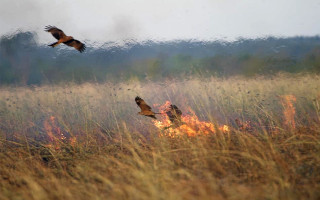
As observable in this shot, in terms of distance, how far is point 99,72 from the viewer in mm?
9070

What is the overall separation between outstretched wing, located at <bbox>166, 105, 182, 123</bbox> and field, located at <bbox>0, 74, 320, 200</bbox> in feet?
0.47

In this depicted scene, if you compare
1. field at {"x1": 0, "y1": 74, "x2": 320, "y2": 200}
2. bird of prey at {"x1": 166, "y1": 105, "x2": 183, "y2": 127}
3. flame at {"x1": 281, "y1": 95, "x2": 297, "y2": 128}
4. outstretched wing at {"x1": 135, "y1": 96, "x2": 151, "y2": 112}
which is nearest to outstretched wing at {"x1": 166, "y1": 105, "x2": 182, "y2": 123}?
bird of prey at {"x1": 166, "y1": 105, "x2": 183, "y2": 127}

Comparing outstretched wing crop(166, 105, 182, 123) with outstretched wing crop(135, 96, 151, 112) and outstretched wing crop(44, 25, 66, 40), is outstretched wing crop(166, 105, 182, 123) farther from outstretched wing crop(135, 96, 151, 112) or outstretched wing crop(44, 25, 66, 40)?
outstretched wing crop(44, 25, 66, 40)

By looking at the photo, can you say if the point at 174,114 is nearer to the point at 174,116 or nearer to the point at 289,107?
the point at 174,116

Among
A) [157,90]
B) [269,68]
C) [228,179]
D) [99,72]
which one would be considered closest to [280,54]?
[269,68]

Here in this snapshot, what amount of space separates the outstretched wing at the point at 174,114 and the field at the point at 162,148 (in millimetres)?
144

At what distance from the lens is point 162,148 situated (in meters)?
4.00

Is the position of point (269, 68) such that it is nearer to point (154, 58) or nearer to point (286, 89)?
point (286, 89)

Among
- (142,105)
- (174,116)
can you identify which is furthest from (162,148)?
(174,116)

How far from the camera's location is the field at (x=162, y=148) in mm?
2836

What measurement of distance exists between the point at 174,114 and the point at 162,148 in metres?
0.64

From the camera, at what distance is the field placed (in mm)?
2836

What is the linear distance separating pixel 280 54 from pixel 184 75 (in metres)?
2.13

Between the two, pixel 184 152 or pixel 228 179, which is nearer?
pixel 228 179
